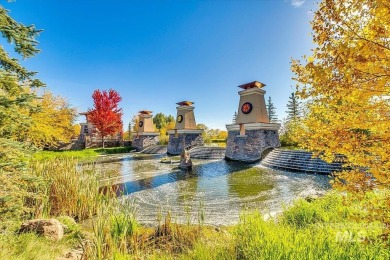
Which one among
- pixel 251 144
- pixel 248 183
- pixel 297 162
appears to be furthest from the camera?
pixel 251 144

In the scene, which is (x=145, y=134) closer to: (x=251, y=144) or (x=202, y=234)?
(x=251, y=144)

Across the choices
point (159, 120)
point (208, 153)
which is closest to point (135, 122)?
point (159, 120)

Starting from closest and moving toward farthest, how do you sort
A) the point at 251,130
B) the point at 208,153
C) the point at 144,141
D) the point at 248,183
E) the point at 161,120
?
the point at 248,183 → the point at 251,130 → the point at 208,153 → the point at 144,141 → the point at 161,120

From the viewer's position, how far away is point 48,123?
13.8 m

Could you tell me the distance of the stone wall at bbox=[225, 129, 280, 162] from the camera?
56.0 feet

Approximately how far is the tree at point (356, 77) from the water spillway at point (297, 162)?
10.1 metres

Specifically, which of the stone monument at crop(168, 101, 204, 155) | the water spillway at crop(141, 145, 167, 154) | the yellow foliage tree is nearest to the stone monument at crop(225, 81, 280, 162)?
the stone monument at crop(168, 101, 204, 155)

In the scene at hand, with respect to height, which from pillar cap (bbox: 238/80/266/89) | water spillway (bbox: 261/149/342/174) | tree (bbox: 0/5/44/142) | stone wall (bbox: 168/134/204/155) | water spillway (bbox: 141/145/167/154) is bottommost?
water spillway (bbox: 261/149/342/174)

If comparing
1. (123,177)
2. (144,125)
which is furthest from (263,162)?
(144,125)

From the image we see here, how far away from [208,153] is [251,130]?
17.3 feet

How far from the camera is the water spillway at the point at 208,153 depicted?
A: 2020 centimetres

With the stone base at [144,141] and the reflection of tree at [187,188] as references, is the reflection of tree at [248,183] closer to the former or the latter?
the reflection of tree at [187,188]

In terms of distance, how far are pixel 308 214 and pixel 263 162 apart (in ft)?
38.3

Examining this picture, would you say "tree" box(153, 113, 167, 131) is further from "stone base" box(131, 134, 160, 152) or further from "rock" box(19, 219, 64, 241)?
"rock" box(19, 219, 64, 241)
